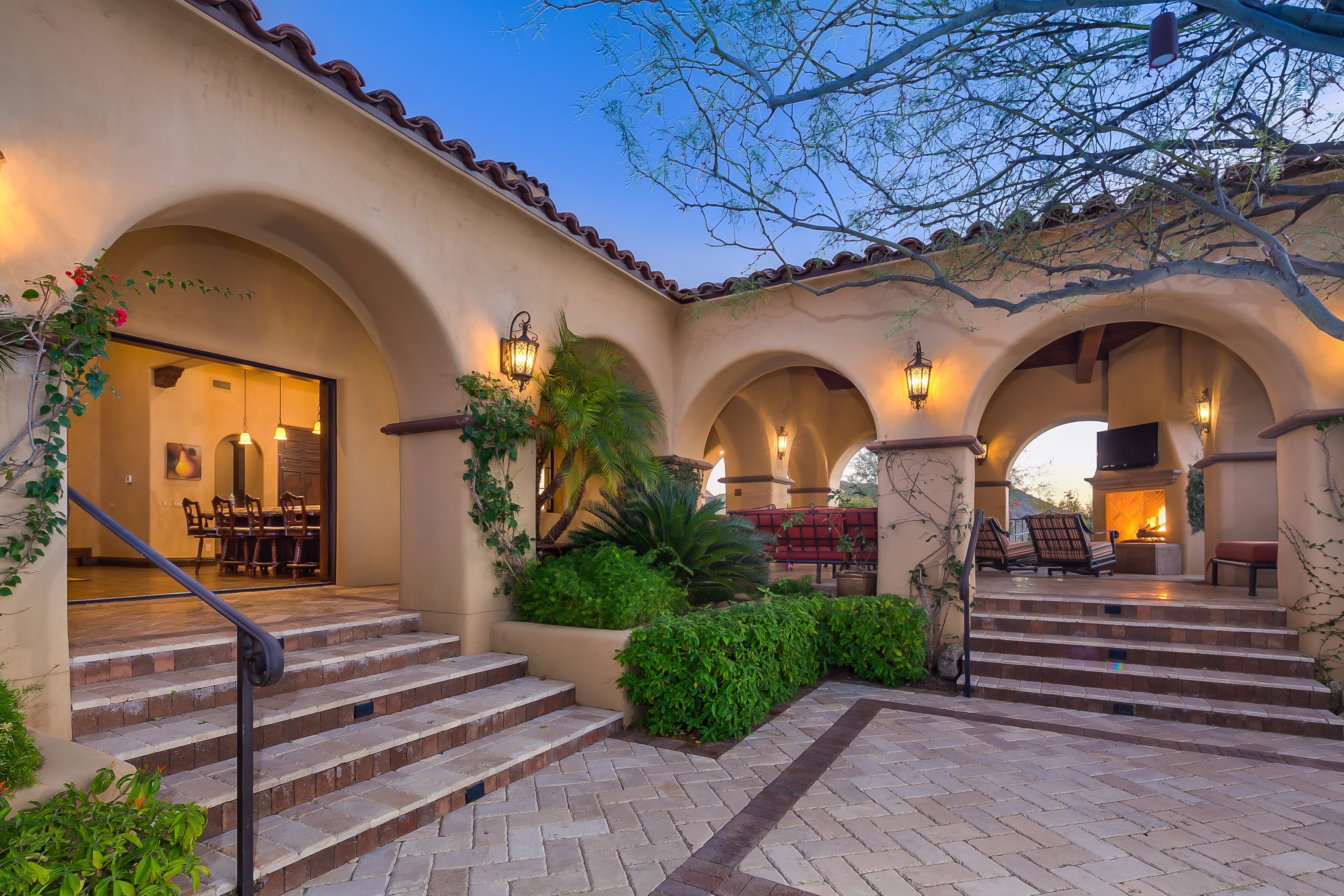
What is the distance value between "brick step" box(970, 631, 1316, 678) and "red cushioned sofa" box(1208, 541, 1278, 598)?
3.81 feet

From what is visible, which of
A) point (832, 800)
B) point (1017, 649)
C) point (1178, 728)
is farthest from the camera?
point (1017, 649)

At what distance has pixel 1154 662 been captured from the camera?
6273mm

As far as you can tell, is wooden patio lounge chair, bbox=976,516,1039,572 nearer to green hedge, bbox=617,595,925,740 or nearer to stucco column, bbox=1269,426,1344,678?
stucco column, bbox=1269,426,1344,678

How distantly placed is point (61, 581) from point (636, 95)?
Answer: 421cm

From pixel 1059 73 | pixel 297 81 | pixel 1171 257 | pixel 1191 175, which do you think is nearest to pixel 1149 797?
pixel 1171 257

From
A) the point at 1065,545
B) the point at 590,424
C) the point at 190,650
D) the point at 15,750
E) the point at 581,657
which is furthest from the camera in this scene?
the point at 1065,545

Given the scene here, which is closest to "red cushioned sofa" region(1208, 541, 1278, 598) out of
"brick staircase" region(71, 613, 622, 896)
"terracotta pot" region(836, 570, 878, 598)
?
"terracotta pot" region(836, 570, 878, 598)

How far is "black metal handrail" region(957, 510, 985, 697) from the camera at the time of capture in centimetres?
612

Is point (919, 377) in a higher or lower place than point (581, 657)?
higher

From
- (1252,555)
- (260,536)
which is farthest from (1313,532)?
(260,536)

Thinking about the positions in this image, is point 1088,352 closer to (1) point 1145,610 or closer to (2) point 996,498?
(2) point 996,498

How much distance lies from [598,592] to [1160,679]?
4832 mm

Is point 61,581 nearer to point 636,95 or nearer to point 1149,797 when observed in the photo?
point 636,95

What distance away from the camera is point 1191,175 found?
15.6 ft
